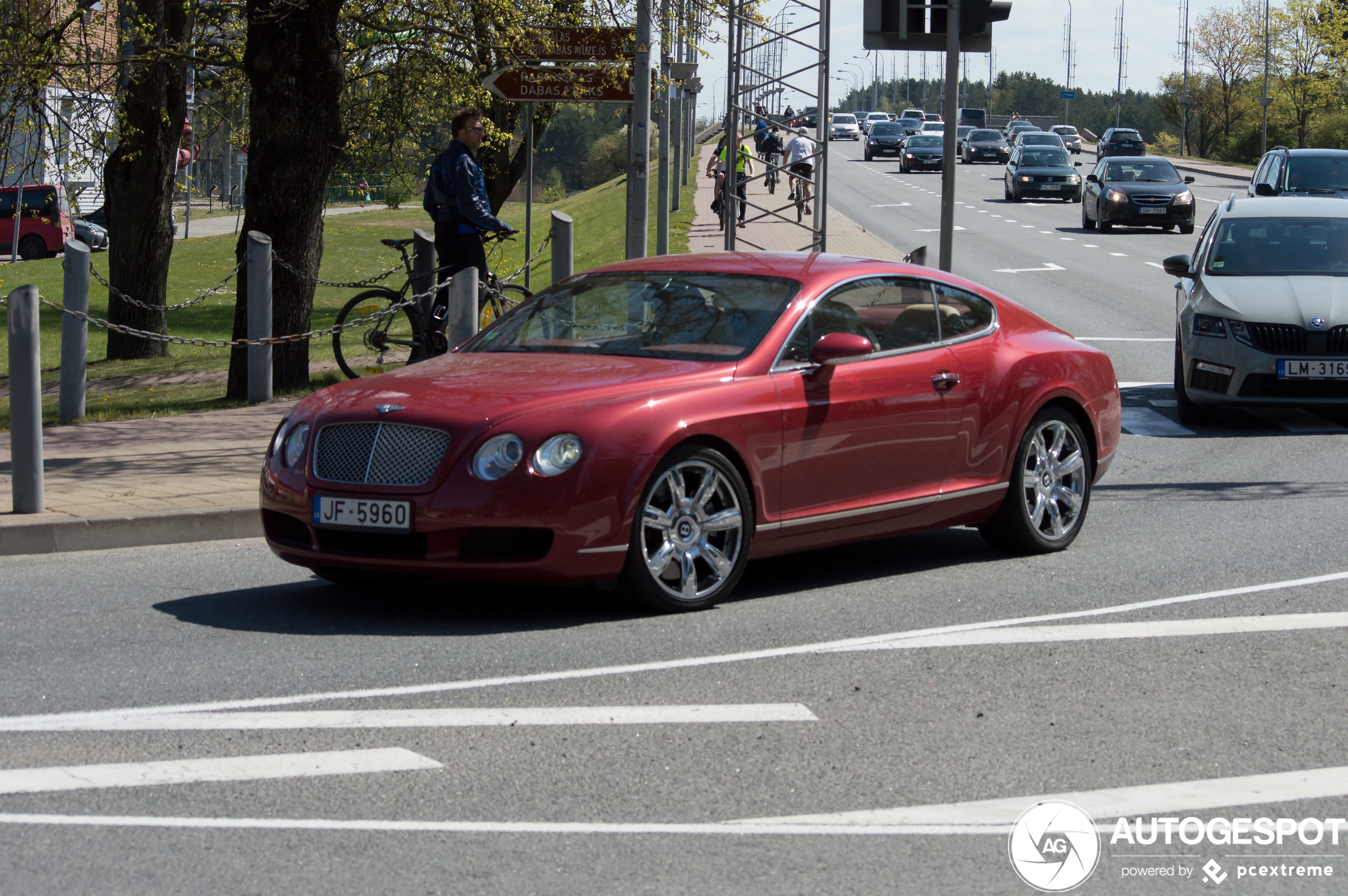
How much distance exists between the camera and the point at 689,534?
6.64m

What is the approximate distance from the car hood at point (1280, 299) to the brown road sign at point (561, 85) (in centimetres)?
524

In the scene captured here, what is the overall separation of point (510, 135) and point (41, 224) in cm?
3017

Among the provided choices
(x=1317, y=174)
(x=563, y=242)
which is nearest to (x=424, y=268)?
(x=563, y=242)

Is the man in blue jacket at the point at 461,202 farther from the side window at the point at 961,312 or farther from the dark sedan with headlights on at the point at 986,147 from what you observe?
the dark sedan with headlights on at the point at 986,147

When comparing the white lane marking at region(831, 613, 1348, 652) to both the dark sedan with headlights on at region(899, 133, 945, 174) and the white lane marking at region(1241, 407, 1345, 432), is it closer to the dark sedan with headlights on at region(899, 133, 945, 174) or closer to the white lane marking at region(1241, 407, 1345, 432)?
the white lane marking at region(1241, 407, 1345, 432)

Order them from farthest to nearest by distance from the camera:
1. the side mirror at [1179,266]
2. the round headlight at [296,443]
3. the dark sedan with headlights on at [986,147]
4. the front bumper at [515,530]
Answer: the dark sedan with headlights on at [986,147] < the side mirror at [1179,266] < the round headlight at [296,443] < the front bumper at [515,530]

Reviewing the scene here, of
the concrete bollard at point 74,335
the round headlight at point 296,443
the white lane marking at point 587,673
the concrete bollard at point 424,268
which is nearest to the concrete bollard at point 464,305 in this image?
the concrete bollard at point 424,268

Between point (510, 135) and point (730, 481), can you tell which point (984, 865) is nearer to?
point (730, 481)

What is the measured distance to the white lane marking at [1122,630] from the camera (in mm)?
6289

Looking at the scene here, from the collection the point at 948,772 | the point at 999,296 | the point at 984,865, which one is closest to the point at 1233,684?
the point at 948,772

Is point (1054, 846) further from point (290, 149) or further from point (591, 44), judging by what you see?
point (591, 44)

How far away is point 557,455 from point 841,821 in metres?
2.35

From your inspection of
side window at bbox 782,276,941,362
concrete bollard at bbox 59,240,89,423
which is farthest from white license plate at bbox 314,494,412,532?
concrete bollard at bbox 59,240,89,423

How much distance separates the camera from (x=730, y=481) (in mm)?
6703
